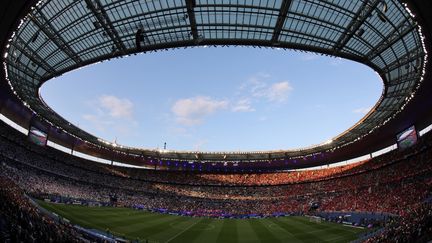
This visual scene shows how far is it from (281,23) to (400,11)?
11602 mm

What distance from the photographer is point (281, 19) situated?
3738 cm

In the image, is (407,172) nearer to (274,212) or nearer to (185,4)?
(274,212)

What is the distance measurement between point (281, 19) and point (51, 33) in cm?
2556

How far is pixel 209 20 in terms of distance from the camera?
126 ft

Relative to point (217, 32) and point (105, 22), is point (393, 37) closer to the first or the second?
point (217, 32)

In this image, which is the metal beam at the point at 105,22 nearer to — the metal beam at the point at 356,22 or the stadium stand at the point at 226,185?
the metal beam at the point at 356,22

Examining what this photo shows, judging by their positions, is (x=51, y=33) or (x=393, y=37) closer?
(x=393, y=37)

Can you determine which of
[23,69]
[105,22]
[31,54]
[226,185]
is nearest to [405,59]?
[105,22]

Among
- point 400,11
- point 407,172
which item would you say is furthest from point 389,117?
point 400,11

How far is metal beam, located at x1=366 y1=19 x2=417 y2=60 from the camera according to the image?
33.1 metres

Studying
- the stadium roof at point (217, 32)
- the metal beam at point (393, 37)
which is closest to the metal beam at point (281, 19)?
the stadium roof at point (217, 32)

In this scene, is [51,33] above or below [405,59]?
above

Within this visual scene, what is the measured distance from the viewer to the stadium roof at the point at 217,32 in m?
34.9

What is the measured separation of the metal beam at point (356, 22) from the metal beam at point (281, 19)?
6.94m
